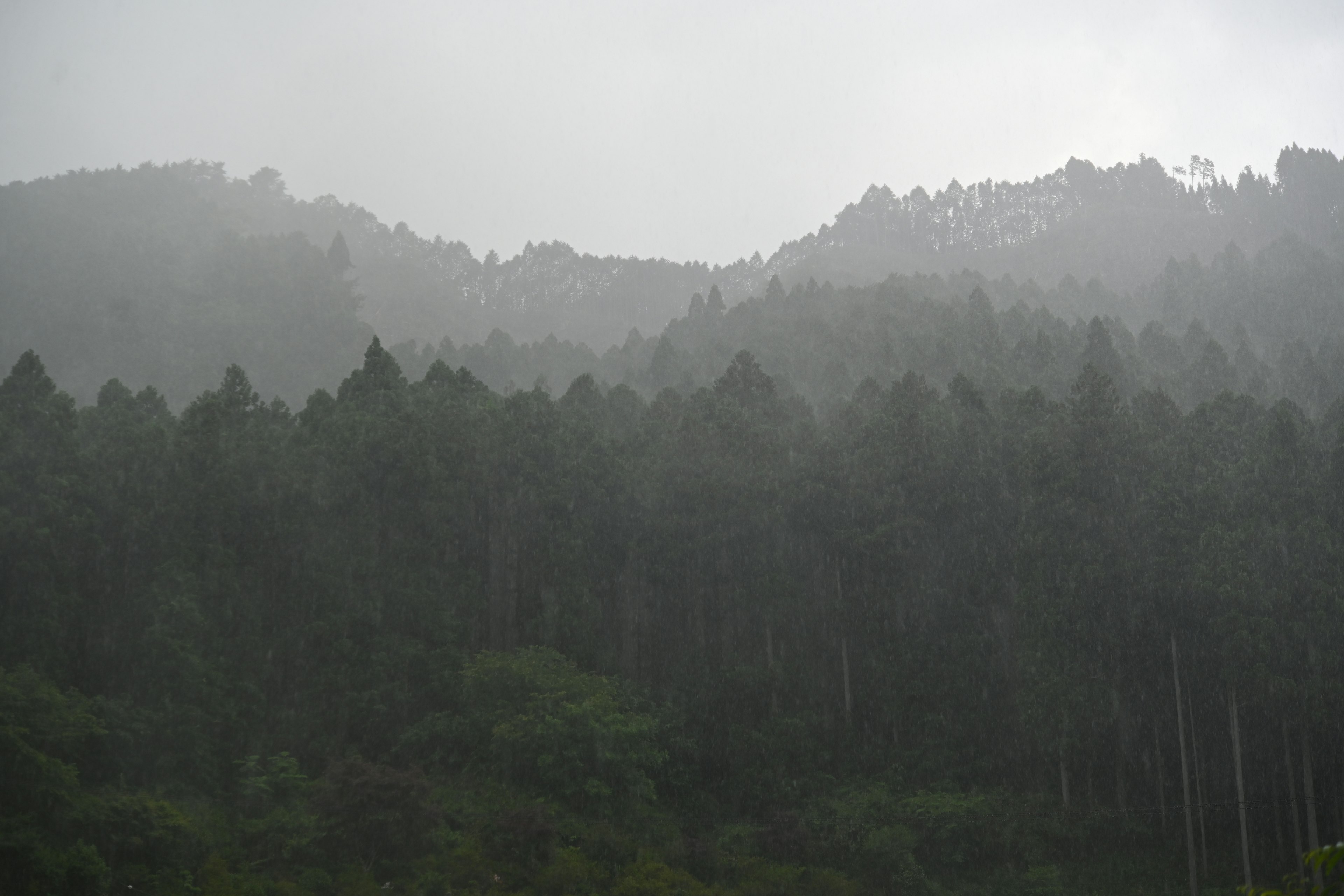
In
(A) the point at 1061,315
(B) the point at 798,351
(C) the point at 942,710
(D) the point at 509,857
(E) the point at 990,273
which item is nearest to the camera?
(D) the point at 509,857

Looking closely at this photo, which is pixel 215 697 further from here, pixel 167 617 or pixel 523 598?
pixel 523 598

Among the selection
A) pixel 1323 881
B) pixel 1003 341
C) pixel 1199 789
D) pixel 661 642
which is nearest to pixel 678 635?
pixel 661 642

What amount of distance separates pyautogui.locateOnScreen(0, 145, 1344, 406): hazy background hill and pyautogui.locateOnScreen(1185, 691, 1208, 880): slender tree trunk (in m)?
22.4

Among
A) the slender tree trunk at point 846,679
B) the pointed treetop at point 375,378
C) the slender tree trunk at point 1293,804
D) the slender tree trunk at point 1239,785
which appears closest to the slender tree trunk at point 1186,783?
the slender tree trunk at point 1239,785

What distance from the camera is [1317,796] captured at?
2361 cm

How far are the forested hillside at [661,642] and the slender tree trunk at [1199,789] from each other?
15cm

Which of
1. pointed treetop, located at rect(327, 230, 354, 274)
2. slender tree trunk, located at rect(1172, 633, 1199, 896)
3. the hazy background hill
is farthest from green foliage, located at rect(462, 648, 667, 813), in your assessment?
pointed treetop, located at rect(327, 230, 354, 274)

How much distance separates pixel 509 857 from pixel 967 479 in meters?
16.3

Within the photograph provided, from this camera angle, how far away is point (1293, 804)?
2292 cm

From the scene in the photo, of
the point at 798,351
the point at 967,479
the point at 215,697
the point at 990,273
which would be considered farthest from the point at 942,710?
the point at 990,273

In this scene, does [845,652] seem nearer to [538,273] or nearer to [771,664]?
[771,664]

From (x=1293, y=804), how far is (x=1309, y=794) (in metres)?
1.07

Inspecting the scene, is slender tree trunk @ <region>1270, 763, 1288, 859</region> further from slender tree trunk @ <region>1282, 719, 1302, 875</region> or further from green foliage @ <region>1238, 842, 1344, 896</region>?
green foliage @ <region>1238, 842, 1344, 896</region>

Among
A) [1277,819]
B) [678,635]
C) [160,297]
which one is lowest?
[1277,819]
